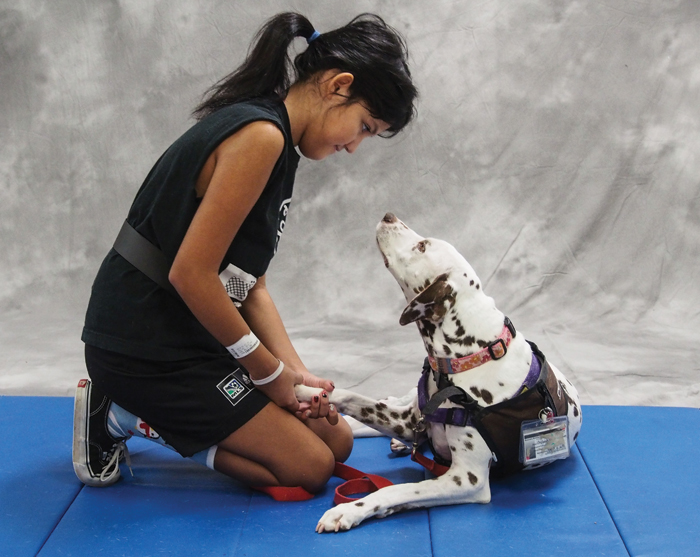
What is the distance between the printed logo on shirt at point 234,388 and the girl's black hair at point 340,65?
77 cm

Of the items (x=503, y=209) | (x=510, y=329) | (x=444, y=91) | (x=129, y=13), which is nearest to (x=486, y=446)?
A: (x=510, y=329)

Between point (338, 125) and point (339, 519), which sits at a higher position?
point (338, 125)

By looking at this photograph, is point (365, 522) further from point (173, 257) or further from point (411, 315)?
point (173, 257)

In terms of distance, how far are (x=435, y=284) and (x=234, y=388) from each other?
66 centimetres

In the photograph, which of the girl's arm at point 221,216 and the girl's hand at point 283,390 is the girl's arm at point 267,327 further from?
the girl's arm at point 221,216

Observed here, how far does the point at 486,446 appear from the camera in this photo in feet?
7.37

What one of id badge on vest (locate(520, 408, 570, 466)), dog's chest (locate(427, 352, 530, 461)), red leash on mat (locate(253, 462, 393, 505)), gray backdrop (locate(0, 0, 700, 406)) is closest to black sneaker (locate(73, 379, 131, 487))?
red leash on mat (locate(253, 462, 393, 505))

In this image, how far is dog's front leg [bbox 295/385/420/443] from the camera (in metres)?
2.53

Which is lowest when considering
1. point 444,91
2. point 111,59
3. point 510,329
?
point 510,329

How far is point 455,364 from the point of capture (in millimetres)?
2264

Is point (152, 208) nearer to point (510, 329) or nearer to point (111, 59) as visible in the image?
point (510, 329)

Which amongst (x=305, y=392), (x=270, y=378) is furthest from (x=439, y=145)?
(x=270, y=378)

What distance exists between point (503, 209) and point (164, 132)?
1913 millimetres

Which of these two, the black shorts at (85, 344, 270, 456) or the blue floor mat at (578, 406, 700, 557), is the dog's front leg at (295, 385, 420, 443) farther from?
the blue floor mat at (578, 406, 700, 557)
